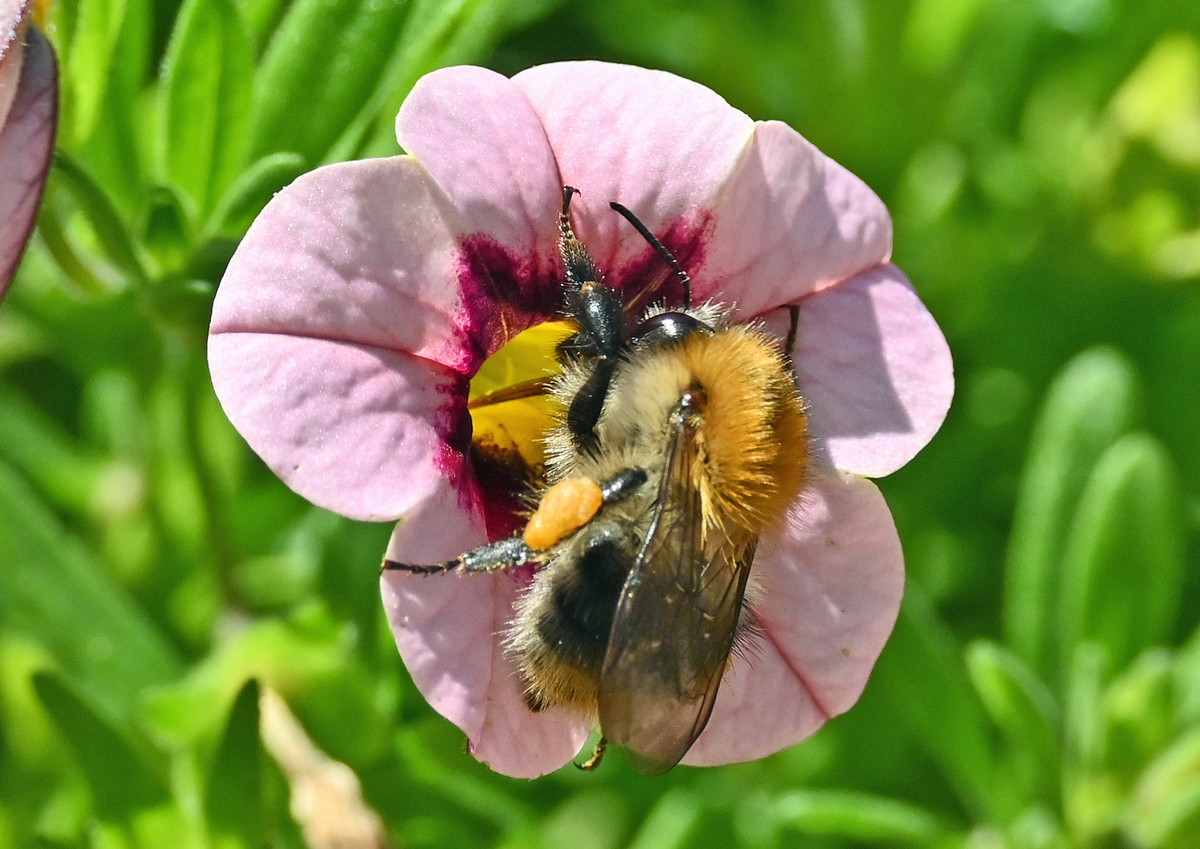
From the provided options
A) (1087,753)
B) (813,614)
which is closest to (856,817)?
(1087,753)

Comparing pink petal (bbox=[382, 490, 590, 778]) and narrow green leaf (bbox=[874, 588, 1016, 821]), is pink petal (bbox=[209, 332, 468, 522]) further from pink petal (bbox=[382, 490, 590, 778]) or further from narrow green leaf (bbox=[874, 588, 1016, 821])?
narrow green leaf (bbox=[874, 588, 1016, 821])

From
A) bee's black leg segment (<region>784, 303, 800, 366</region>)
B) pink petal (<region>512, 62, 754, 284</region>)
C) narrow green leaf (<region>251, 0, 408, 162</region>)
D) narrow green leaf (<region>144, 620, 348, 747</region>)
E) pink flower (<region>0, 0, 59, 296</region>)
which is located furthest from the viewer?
narrow green leaf (<region>144, 620, 348, 747</region>)

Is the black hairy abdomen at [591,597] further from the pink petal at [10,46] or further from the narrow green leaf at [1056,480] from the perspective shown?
the narrow green leaf at [1056,480]

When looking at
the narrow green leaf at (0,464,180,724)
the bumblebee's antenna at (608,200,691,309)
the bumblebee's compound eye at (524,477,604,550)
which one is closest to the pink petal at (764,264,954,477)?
the bumblebee's antenna at (608,200,691,309)

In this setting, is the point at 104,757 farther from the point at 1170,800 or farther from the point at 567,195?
the point at 1170,800

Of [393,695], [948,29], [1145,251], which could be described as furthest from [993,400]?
[393,695]

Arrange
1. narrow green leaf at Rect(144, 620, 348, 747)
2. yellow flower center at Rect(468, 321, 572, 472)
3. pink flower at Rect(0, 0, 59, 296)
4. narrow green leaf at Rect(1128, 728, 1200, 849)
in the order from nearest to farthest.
Result: pink flower at Rect(0, 0, 59, 296) < yellow flower center at Rect(468, 321, 572, 472) < narrow green leaf at Rect(144, 620, 348, 747) < narrow green leaf at Rect(1128, 728, 1200, 849)
